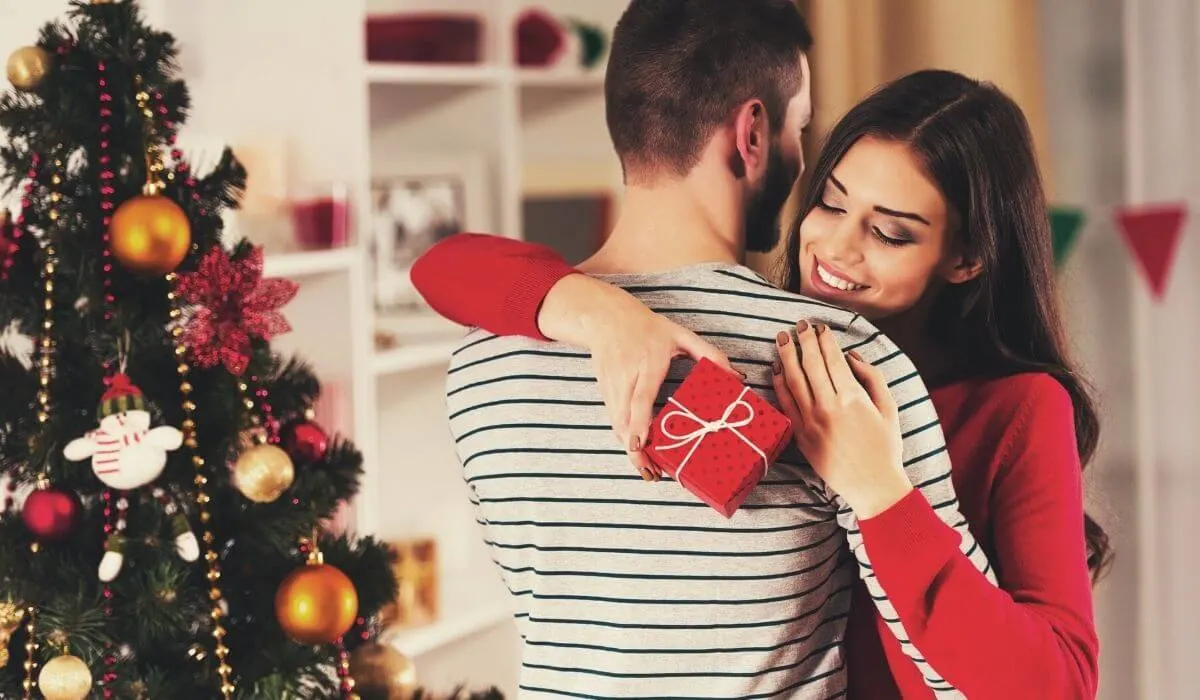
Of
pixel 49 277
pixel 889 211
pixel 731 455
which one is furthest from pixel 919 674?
pixel 49 277

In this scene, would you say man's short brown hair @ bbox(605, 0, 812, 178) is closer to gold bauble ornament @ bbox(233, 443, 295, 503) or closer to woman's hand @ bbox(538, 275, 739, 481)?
woman's hand @ bbox(538, 275, 739, 481)

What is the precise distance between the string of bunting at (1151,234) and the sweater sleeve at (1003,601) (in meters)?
1.66

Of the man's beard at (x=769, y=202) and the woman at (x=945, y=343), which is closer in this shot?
the woman at (x=945, y=343)

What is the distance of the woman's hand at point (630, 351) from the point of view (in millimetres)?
1028

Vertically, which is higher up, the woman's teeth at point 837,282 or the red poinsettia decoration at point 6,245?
the red poinsettia decoration at point 6,245

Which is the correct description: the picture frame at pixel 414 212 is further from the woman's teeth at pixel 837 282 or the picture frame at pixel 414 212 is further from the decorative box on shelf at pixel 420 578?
the woman's teeth at pixel 837 282

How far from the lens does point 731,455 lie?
101 centimetres

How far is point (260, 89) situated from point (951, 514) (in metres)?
1.69

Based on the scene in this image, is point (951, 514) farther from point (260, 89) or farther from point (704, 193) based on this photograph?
point (260, 89)

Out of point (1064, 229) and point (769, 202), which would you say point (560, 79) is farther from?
point (769, 202)

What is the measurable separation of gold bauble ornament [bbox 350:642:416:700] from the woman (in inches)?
18.0

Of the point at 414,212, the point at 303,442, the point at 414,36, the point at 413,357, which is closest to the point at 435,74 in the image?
the point at 414,36

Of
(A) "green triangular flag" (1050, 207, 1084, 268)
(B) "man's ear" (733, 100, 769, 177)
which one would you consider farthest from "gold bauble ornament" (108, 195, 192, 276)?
(A) "green triangular flag" (1050, 207, 1084, 268)

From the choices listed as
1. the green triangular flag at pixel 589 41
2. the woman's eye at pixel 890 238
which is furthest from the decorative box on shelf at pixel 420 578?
the woman's eye at pixel 890 238
